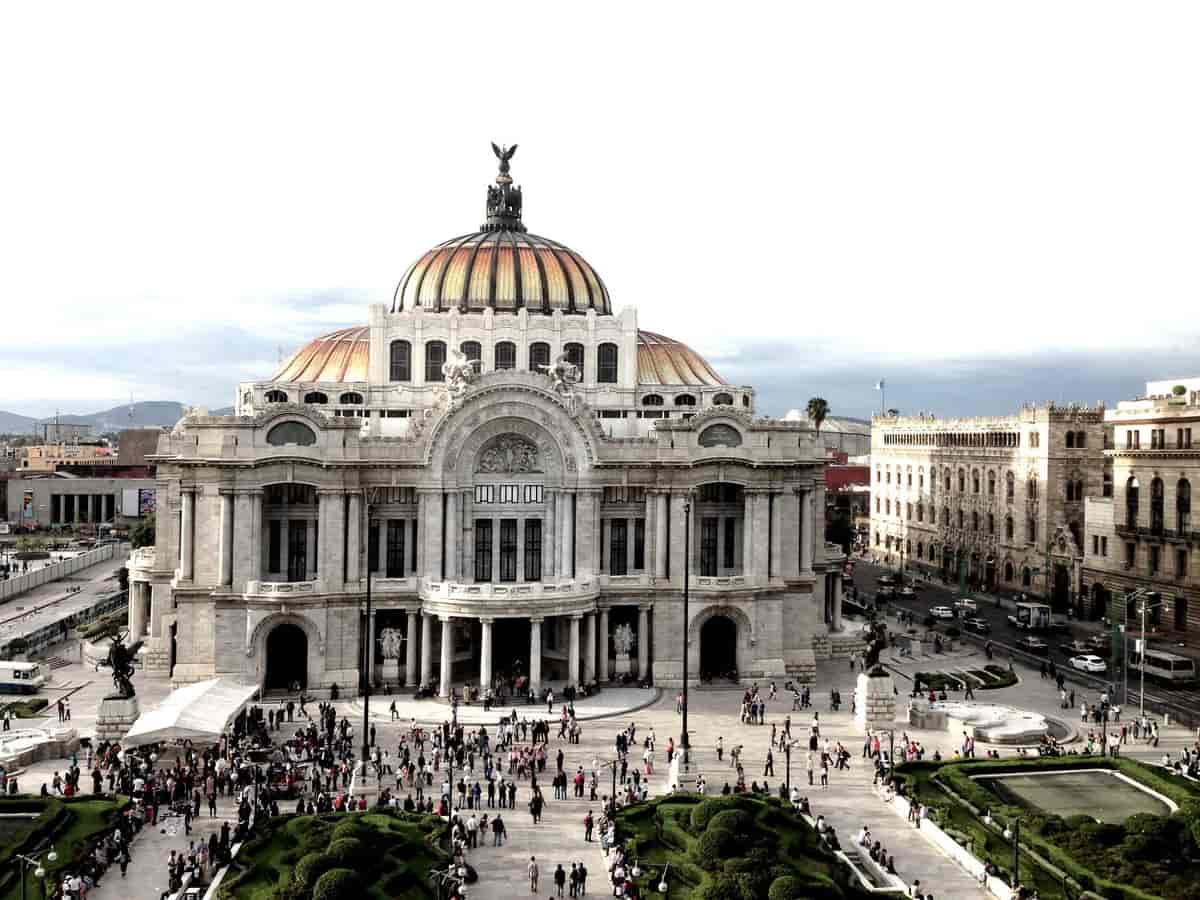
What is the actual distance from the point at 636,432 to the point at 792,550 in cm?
1308

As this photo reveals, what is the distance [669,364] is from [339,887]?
187 ft

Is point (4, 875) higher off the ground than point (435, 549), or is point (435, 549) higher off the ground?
point (435, 549)

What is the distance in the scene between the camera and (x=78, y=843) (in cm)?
4197

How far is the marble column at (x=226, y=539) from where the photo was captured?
225 feet

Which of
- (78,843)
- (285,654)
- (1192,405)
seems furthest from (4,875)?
(1192,405)

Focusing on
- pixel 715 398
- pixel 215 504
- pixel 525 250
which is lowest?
pixel 215 504

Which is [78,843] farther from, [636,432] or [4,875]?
[636,432]

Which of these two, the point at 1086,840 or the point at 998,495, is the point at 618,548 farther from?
the point at 998,495

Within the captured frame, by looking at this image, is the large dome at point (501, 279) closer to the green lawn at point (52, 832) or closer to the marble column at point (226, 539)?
the marble column at point (226, 539)

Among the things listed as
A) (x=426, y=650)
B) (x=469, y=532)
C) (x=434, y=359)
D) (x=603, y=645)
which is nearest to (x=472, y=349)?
(x=434, y=359)

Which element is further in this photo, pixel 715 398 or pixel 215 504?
pixel 715 398

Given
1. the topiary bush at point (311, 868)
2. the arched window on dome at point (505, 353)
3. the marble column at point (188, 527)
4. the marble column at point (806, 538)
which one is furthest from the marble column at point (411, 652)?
the topiary bush at point (311, 868)

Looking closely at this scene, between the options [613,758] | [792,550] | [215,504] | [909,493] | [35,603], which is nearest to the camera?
[613,758]

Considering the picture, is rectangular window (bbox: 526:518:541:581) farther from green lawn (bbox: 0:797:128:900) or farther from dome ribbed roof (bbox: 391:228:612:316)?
green lawn (bbox: 0:797:128:900)
